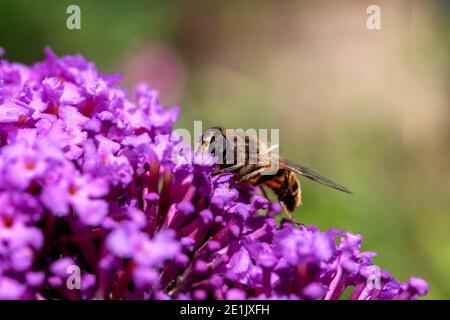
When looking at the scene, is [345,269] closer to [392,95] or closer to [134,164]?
[134,164]

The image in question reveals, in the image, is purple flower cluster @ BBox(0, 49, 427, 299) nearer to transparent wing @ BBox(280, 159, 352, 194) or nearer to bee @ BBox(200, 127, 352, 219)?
bee @ BBox(200, 127, 352, 219)

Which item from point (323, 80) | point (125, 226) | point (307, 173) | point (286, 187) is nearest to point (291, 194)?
point (286, 187)

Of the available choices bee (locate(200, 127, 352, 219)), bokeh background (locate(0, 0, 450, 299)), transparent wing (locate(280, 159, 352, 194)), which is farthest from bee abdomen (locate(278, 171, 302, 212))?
bokeh background (locate(0, 0, 450, 299))

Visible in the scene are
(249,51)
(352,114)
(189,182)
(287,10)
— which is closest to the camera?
(189,182)

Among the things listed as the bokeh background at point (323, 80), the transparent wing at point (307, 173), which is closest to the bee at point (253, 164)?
the transparent wing at point (307, 173)

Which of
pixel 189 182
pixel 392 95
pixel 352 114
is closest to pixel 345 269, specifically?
pixel 189 182
